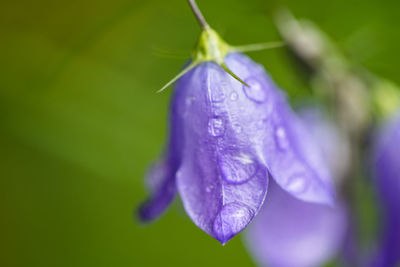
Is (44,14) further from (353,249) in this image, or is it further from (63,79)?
(353,249)

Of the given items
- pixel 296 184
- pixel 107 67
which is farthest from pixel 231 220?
pixel 107 67


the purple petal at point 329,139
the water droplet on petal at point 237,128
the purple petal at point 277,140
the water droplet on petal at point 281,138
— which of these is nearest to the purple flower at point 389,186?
the purple petal at point 329,139

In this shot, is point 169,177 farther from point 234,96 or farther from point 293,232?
point 293,232

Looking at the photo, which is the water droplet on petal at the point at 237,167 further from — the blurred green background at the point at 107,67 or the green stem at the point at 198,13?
the blurred green background at the point at 107,67

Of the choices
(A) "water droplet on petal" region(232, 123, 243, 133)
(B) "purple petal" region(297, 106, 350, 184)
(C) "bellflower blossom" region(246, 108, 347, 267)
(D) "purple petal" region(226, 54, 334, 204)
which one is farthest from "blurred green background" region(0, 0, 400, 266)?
(A) "water droplet on petal" region(232, 123, 243, 133)

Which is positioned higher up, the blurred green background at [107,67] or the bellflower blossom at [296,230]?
the blurred green background at [107,67]

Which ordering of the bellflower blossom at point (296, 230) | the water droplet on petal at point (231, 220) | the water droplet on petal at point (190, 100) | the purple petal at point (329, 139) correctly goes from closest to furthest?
the water droplet on petal at point (231, 220) < the water droplet on petal at point (190, 100) < the purple petal at point (329, 139) < the bellflower blossom at point (296, 230)
